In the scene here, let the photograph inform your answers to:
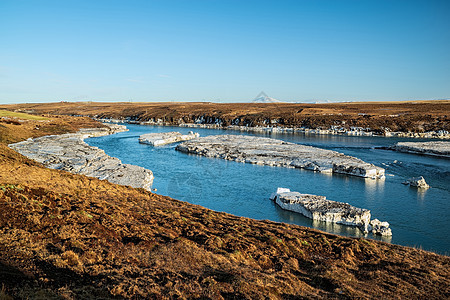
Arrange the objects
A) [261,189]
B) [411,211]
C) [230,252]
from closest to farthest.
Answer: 1. [230,252]
2. [411,211]
3. [261,189]

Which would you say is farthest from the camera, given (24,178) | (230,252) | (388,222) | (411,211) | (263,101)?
(263,101)

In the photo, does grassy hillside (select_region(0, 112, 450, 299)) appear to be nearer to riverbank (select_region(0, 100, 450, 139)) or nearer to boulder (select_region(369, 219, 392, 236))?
boulder (select_region(369, 219, 392, 236))

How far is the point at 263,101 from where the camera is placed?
18988cm

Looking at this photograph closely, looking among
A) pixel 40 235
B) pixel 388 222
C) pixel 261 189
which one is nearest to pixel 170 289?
pixel 40 235

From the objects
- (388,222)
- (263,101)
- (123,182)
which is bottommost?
(388,222)

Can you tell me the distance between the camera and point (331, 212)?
19703 mm

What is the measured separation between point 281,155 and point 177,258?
31.7 m

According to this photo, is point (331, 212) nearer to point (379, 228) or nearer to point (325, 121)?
point (379, 228)

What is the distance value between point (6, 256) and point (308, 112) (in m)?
106

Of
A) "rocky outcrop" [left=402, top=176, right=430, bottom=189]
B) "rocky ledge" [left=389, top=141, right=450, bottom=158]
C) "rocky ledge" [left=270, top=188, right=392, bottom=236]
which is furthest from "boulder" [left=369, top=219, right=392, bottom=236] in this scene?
"rocky ledge" [left=389, top=141, right=450, bottom=158]

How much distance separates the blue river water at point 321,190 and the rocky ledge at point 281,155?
1.53m

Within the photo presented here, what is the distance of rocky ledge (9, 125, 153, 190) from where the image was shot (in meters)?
26.0

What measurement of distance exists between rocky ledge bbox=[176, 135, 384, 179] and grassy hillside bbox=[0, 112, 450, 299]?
2063 centimetres

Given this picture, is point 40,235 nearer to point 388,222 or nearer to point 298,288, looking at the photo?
point 298,288
